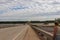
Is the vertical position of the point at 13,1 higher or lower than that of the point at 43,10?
higher

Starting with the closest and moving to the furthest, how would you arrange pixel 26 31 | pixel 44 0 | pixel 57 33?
pixel 57 33 → pixel 26 31 → pixel 44 0

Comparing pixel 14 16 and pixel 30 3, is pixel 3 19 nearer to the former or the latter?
pixel 14 16

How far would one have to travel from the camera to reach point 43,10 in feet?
11.7

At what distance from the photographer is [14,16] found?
3533mm

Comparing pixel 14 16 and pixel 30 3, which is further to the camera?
pixel 14 16

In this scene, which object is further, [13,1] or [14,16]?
[14,16]

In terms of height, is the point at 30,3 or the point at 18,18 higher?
the point at 30,3

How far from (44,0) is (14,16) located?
846mm

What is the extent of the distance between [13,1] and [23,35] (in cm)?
180

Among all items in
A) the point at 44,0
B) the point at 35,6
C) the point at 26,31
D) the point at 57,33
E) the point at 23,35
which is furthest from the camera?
the point at 35,6

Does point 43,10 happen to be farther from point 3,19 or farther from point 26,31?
point 26,31

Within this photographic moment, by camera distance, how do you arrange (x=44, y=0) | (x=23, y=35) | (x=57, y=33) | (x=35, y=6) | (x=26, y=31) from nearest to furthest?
(x=57, y=33) < (x=23, y=35) < (x=26, y=31) < (x=44, y=0) < (x=35, y=6)

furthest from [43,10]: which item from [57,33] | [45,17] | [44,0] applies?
[57,33]

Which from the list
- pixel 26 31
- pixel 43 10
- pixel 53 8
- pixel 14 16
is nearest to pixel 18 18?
pixel 14 16
